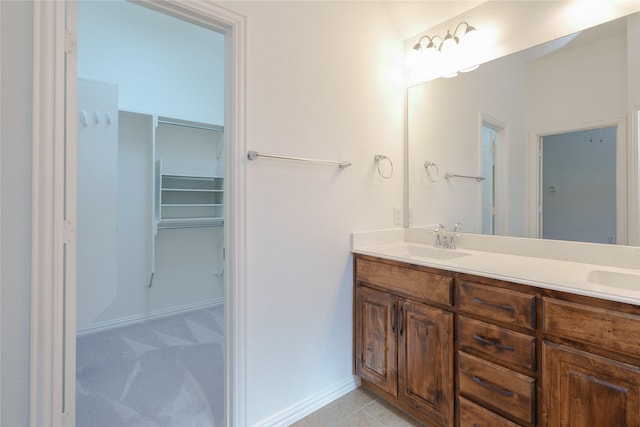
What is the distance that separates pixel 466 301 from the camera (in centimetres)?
136

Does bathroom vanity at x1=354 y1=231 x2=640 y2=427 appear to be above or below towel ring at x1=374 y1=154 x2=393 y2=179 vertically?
below

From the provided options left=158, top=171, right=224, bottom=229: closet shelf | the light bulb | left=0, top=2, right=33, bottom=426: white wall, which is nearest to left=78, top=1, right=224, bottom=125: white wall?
left=158, top=171, right=224, bottom=229: closet shelf

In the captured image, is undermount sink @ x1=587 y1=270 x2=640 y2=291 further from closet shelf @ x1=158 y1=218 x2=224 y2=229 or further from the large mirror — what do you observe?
closet shelf @ x1=158 y1=218 x2=224 y2=229

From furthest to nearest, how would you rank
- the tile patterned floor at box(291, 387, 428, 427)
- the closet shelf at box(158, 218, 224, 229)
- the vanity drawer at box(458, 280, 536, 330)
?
the closet shelf at box(158, 218, 224, 229) < the tile patterned floor at box(291, 387, 428, 427) < the vanity drawer at box(458, 280, 536, 330)

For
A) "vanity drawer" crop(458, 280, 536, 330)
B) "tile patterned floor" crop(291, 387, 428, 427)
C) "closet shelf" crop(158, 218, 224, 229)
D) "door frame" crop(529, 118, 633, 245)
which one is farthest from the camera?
"closet shelf" crop(158, 218, 224, 229)

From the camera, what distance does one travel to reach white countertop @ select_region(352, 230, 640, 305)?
1.06 m

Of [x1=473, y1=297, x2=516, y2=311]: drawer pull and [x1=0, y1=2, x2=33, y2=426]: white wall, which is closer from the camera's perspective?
[x1=0, y1=2, x2=33, y2=426]: white wall

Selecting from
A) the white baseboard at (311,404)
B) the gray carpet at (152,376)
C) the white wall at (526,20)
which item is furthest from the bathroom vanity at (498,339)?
the white wall at (526,20)

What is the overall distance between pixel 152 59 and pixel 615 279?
3.77m

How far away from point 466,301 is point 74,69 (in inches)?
74.7

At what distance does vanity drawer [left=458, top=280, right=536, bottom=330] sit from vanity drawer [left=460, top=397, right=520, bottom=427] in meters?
0.42

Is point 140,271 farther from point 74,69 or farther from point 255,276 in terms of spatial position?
point 74,69

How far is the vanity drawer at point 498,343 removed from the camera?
1.17 metres

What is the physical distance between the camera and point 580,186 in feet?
5.13
